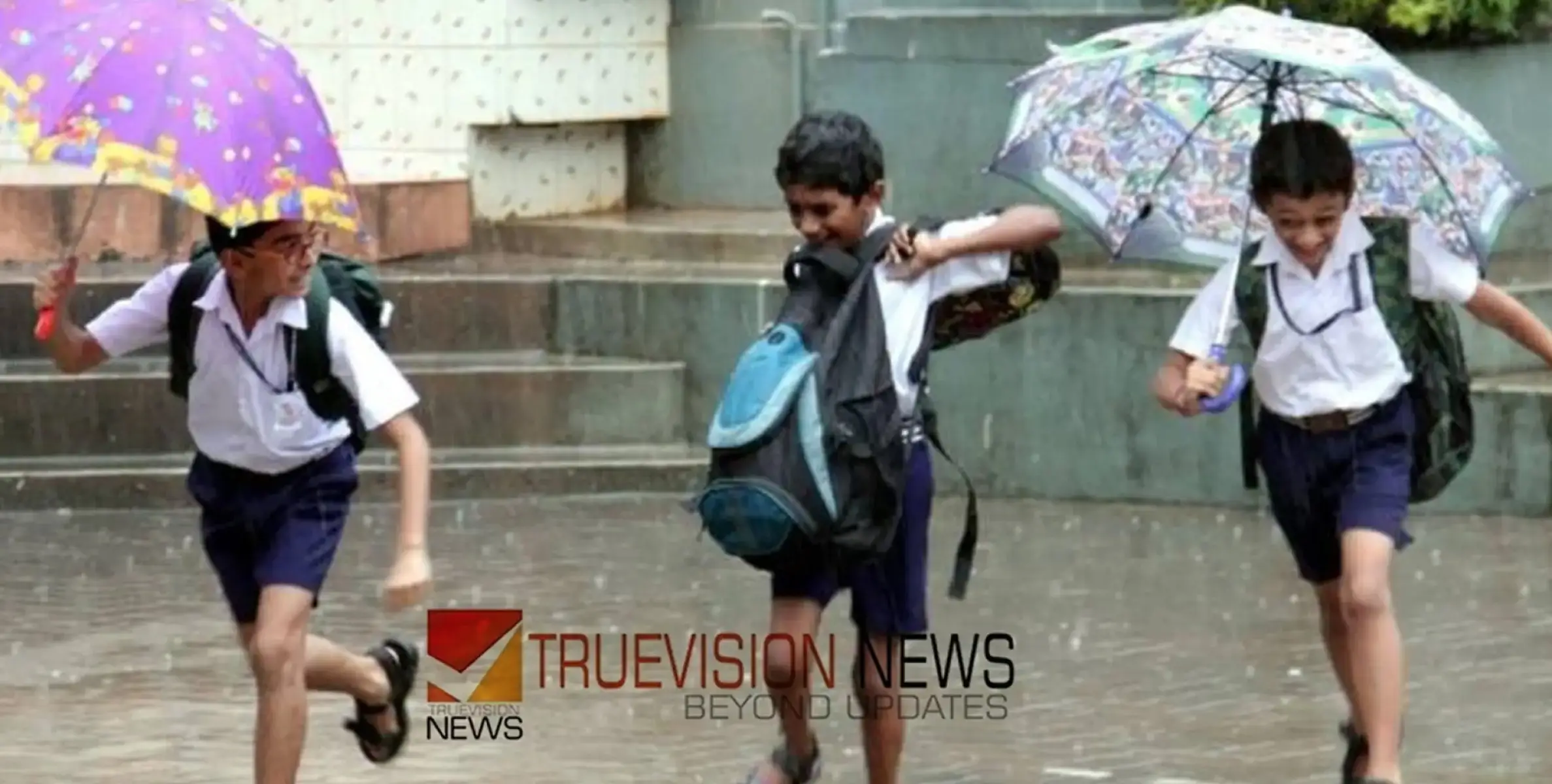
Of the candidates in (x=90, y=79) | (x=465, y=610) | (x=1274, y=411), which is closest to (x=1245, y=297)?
(x=1274, y=411)

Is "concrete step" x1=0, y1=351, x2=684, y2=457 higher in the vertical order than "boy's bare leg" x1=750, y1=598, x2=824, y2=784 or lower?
lower

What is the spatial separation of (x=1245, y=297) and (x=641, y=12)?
887 centimetres

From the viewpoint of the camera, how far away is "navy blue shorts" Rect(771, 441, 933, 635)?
22.0 feet

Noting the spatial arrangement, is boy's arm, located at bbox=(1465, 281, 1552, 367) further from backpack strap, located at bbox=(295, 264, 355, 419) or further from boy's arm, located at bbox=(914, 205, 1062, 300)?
backpack strap, located at bbox=(295, 264, 355, 419)

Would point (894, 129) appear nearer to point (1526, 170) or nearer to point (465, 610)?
point (1526, 170)

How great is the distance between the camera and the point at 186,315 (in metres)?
6.73

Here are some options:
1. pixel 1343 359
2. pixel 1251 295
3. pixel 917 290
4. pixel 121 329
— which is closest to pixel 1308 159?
pixel 1251 295

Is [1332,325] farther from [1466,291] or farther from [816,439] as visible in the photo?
[816,439]

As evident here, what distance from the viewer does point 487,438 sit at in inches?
509

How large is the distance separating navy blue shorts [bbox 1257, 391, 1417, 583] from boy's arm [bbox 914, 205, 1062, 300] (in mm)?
777

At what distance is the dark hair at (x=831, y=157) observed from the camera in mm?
6527

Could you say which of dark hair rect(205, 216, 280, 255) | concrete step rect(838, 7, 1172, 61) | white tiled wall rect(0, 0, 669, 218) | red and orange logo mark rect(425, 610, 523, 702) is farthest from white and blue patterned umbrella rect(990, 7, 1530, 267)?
white tiled wall rect(0, 0, 669, 218)

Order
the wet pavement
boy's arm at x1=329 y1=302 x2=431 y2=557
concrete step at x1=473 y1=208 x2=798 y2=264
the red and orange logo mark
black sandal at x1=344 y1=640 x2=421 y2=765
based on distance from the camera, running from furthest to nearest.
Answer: concrete step at x1=473 y1=208 x2=798 y2=264, the red and orange logo mark, the wet pavement, black sandal at x1=344 y1=640 x2=421 y2=765, boy's arm at x1=329 y1=302 x2=431 y2=557

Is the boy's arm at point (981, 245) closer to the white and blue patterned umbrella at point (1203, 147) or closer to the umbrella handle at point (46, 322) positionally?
the white and blue patterned umbrella at point (1203, 147)
